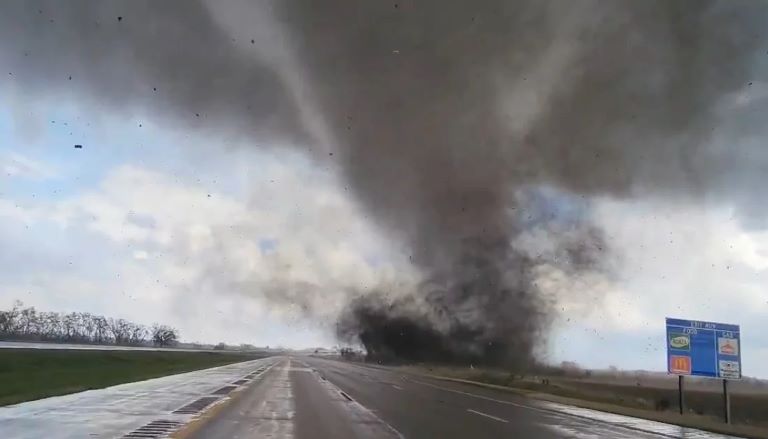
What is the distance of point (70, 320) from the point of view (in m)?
133

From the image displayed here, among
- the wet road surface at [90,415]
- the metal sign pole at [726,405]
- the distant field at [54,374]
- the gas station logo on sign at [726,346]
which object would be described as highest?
the gas station logo on sign at [726,346]

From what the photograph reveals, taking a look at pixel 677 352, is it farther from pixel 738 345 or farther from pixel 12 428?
pixel 12 428

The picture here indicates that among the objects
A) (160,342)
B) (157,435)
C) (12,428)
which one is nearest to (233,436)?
(157,435)

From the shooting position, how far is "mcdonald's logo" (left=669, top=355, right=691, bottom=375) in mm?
23328

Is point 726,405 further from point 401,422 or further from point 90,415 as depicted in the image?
point 90,415

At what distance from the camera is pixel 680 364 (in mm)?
23469

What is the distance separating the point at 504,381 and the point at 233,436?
3897 cm

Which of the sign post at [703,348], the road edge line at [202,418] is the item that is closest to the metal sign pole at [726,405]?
the sign post at [703,348]

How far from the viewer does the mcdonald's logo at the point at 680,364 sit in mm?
23328

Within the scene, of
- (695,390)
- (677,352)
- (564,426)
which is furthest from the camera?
(695,390)

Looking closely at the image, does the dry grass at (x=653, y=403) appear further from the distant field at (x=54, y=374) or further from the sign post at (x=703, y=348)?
the distant field at (x=54, y=374)

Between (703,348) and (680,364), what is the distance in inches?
39.7

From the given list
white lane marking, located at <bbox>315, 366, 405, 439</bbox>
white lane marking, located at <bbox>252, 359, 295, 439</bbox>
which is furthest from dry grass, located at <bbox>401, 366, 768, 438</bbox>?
white lane marking, located at <bbox>252, 359, 295, 439</bbox>

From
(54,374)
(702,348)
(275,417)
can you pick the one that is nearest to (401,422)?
(275,417)
